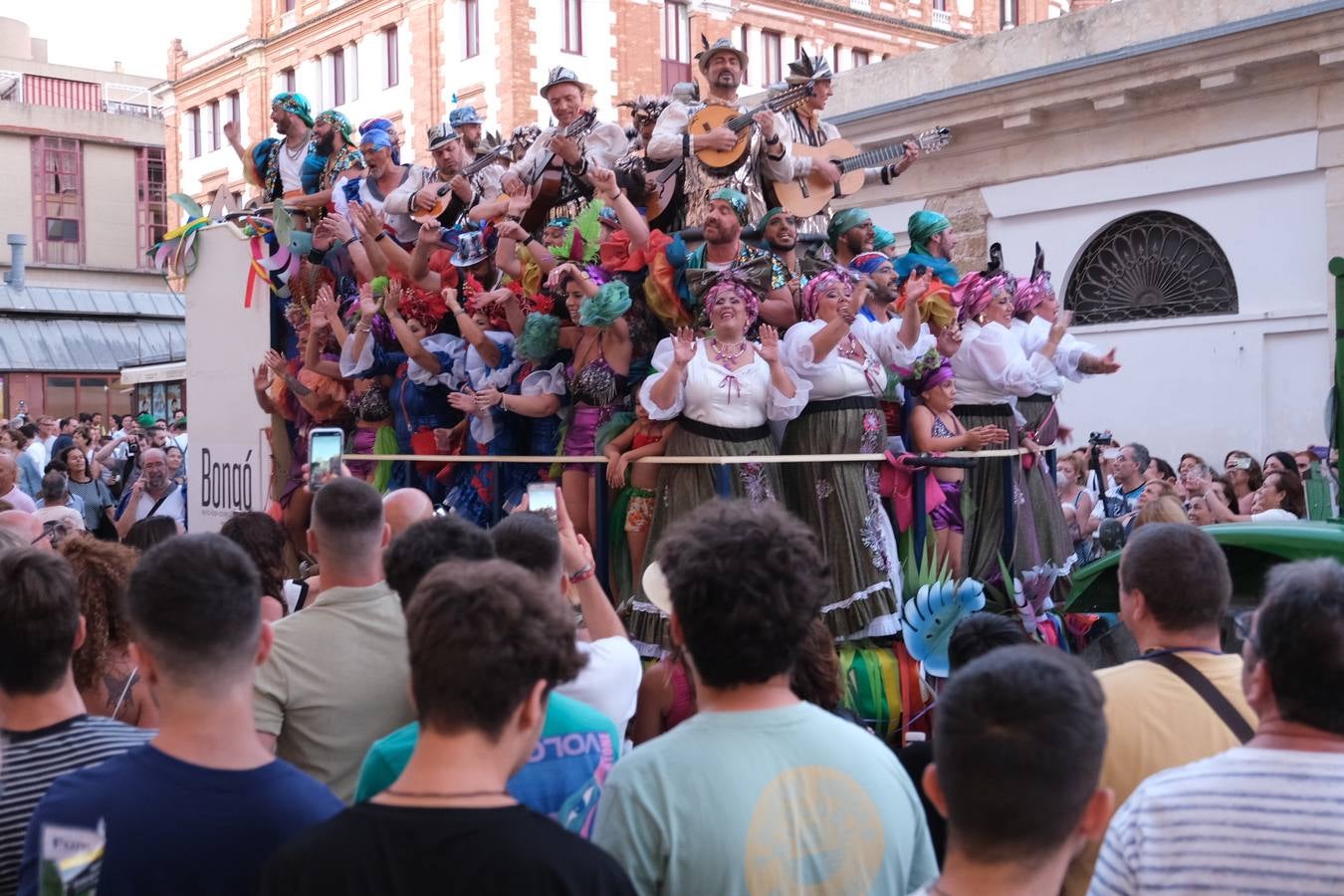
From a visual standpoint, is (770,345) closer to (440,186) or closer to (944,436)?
(944,436)

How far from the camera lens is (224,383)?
413 inches

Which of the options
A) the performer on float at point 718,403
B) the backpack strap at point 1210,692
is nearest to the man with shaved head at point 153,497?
the performer on float at point 718,403

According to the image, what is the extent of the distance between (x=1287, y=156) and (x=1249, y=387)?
2.10 m

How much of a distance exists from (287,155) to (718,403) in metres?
4.62

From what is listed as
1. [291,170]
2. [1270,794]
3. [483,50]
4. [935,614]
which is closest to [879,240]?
[935,614]

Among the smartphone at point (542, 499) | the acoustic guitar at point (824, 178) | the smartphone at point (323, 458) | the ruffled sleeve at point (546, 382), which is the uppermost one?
the acoustic guitar at point (824, 178)

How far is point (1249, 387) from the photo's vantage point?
1400cm

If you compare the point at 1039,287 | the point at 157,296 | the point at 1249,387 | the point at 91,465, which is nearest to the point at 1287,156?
the point at 1249,387

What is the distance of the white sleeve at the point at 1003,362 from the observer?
7.64 meters

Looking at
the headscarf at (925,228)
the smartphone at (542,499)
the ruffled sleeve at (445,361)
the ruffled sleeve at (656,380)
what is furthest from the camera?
the ruffled sleeve at (445,361)

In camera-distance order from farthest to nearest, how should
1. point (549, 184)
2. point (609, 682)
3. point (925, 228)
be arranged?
point (549, 184), point (925, 228), point (609, 682)

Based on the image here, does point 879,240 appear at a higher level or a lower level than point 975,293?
higher

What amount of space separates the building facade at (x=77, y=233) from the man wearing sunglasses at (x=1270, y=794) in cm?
3067

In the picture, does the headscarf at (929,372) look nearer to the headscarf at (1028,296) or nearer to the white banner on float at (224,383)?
the headscarf at (1028,296)
